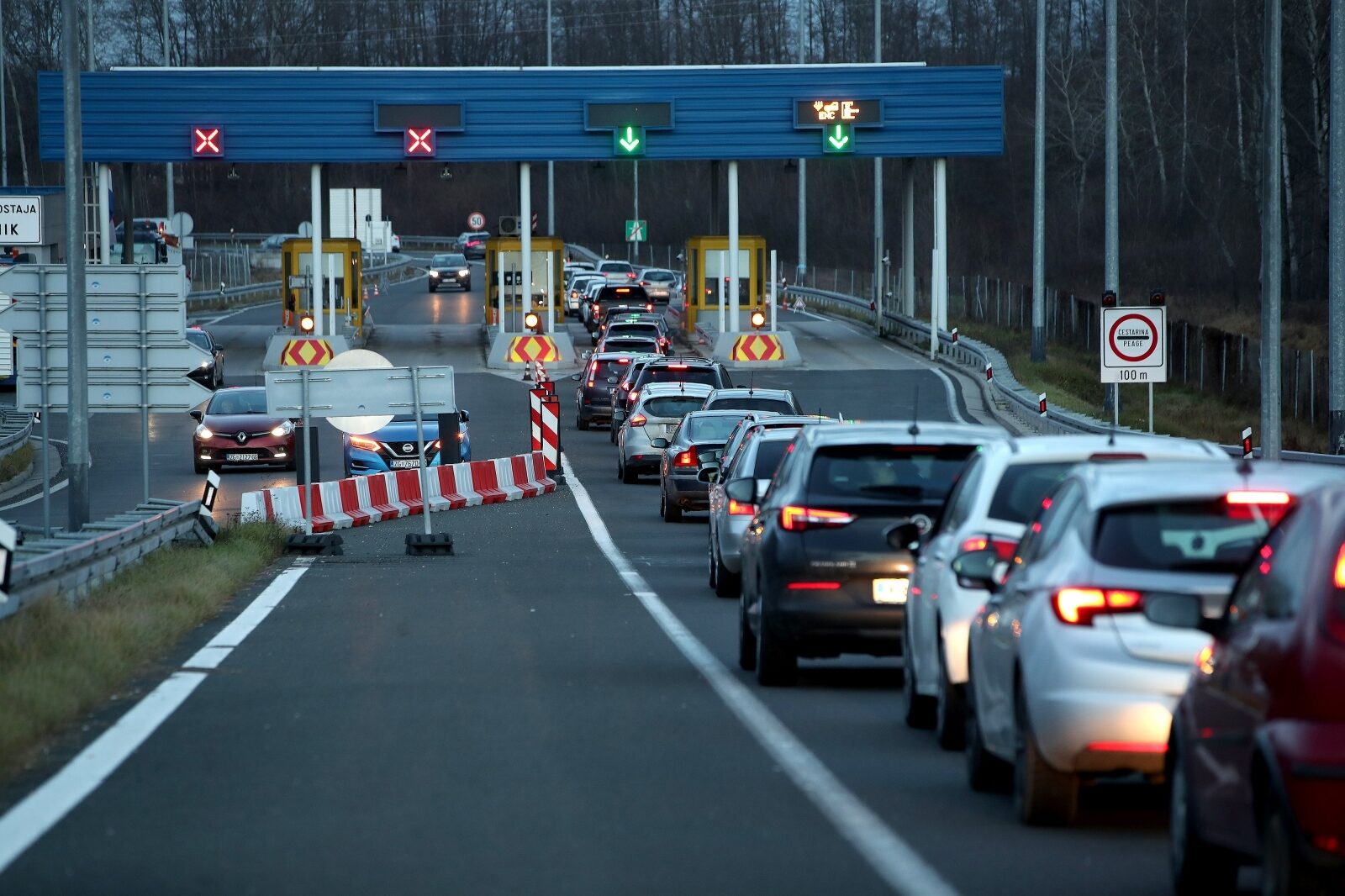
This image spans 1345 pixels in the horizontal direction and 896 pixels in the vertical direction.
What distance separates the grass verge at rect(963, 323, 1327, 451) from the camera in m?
40.5

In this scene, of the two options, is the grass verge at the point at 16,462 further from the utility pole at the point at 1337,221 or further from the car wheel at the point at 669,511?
the utility pole at the point at 1337,221

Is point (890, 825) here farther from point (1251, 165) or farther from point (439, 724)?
point (1251, 165)

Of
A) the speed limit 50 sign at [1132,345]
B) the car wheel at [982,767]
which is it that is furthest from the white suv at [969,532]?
the speed limit 50 sign at [1132,345]

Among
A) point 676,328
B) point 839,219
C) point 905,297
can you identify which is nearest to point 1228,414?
point 905,297

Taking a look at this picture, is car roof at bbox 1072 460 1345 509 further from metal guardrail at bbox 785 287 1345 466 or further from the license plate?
metal guardrail at bbox 785 287 1345 466

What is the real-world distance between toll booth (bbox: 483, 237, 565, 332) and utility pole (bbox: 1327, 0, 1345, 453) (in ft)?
118

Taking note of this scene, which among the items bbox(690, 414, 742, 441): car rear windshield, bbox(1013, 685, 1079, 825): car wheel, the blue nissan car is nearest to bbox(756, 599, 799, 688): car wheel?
bbox(1013, 685, 1079, 825): car wheel

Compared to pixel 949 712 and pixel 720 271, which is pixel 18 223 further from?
pixel 720 271

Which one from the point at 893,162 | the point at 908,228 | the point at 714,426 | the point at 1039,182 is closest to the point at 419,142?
the point at 908,228

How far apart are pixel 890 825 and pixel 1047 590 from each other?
1121mm

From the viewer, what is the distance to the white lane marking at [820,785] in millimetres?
7865

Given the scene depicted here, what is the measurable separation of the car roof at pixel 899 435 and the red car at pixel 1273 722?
605cm

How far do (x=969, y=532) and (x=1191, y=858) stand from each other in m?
3.93

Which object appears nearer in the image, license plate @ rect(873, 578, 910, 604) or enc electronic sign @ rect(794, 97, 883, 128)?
license plate @ rect(873, 578, 910, 604)
